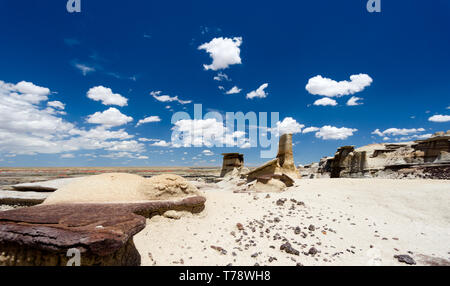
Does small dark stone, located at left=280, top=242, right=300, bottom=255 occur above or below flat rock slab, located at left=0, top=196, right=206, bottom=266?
below

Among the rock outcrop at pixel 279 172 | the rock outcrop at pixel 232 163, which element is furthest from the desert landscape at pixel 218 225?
the rock outcrop at pixel 232 163

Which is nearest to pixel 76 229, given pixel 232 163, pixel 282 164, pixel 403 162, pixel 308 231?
pixel 308 231

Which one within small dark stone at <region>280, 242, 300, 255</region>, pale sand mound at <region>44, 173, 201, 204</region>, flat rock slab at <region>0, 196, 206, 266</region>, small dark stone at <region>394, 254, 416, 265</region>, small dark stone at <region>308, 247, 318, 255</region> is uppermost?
pale sand mound at <region>44, 173, 201, 204</region>

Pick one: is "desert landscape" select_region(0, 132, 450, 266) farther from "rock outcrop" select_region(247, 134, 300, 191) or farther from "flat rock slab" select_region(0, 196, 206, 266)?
"rock outcrop" select_region(247, 134, 300, 191)

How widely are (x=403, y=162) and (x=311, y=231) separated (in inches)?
900

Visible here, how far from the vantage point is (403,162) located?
825 inches

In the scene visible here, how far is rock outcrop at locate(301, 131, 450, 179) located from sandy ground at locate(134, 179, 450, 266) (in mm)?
12669

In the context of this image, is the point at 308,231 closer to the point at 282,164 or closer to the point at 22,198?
the point at 22,198

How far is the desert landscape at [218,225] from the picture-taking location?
2910 mm

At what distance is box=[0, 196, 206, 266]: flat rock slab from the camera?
8.71ft

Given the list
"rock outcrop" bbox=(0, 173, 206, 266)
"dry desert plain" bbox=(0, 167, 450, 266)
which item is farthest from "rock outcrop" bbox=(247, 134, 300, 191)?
"rock outcrop" bbox=(0, 173, 206, 266)

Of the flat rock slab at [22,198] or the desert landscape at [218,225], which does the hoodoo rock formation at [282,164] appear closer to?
the desert landscape at [218,225]

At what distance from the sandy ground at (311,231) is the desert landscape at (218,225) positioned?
25 millimetres
